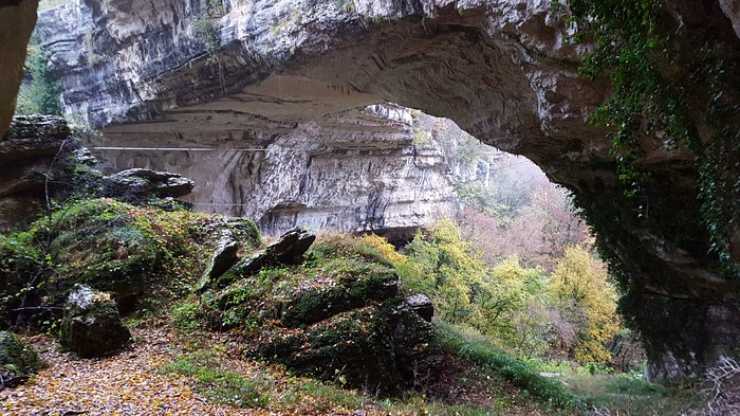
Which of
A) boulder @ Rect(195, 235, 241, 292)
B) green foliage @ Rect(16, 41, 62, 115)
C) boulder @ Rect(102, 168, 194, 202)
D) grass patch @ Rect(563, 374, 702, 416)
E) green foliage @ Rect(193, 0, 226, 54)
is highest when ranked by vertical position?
green foliage @ Rect(193, 0, 226, 54)

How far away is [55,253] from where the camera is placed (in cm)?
891

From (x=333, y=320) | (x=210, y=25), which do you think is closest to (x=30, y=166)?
(x=210, y=25)

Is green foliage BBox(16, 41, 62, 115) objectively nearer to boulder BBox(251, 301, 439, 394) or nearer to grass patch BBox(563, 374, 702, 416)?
boulder BBox(251, 301, 439, 394)

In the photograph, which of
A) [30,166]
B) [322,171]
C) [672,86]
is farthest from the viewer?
[322,171]

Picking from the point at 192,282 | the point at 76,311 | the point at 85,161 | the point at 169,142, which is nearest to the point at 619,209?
the point at 192,282

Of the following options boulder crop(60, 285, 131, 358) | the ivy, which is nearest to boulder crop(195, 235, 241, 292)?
boulder crop(60, 285, 131, 358)

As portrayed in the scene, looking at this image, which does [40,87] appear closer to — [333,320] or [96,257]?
[96,257]

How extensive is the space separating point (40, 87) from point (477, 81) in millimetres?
20937

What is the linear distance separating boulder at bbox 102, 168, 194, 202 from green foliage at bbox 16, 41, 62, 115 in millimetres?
10020

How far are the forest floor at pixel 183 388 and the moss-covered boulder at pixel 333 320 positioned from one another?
0.40 m

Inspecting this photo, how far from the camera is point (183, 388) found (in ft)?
18.4

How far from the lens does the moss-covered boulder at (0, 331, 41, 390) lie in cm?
520

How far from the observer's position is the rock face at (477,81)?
6.64 metres

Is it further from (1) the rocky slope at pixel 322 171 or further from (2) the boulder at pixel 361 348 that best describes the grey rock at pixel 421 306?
(1) the rocky slope at pixel 322 171
